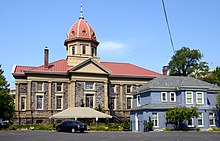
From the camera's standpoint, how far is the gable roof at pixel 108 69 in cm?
5866

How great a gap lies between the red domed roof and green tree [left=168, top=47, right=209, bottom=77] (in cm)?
1895

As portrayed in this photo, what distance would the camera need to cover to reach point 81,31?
67.3 m

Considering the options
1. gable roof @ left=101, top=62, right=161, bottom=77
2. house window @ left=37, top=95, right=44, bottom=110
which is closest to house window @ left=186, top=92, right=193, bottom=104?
gable roof @ left=101, top=62, right=161, bottom=77

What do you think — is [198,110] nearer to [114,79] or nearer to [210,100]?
[210,100]

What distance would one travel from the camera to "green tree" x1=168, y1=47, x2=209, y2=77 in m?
71.6

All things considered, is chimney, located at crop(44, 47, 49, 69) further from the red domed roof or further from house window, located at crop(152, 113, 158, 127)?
house window, located at crop(152, 113, 158, 127)

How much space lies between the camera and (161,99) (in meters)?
45.9

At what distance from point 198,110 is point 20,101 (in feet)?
100

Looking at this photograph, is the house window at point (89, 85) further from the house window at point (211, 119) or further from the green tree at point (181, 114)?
the house window at point (211, 119)

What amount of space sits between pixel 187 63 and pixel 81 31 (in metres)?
24.2

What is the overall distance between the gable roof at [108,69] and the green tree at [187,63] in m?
7.66

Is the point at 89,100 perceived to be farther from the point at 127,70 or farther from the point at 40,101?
the point at 127,70

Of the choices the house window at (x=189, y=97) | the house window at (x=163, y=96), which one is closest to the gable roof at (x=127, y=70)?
the house window at (x=163, y=96)

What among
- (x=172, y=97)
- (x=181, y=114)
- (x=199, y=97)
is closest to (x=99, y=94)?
(x=172, y=97)
